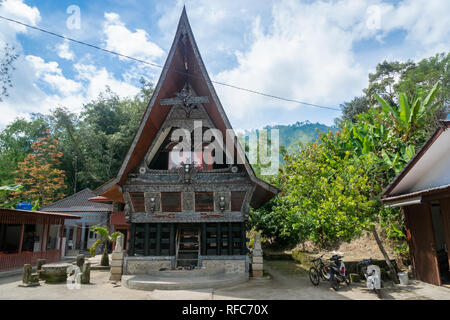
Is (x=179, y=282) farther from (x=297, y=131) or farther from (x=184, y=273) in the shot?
(x=297, y=131)

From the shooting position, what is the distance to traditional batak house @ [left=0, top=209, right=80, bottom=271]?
47.1 feet

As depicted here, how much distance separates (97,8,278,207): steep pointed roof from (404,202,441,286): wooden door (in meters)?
5.22

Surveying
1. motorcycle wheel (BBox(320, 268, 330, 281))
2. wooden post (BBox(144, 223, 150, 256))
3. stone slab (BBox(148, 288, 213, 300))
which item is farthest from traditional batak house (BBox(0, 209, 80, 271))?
motorcycle wheel (BBox(320, 268, 330, 281))

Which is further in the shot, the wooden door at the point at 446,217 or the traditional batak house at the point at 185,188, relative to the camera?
the traditional batak house at the point at 185,188

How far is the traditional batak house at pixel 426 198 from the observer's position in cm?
868

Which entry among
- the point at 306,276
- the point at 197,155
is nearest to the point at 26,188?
the point at 197,155

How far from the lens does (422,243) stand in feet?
32.1

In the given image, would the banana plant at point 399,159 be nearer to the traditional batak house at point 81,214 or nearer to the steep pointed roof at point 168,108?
the steep pointed roof at point 168,108

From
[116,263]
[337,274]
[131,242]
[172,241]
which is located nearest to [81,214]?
[116,263]

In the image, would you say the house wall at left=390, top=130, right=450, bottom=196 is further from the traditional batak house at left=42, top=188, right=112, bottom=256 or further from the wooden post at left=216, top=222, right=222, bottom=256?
the traditional batak house at left=42, top=188, right=112, bottom=256

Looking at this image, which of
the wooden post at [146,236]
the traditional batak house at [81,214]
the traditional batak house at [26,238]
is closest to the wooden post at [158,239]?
the wooden post at [146,236]

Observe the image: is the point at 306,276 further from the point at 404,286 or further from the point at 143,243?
the point at 143,243

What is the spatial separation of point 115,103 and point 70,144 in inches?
346

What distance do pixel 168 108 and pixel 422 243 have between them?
11614 mm
